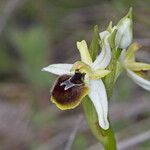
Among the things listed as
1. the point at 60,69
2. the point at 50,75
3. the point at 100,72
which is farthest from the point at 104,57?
the point at 50,75

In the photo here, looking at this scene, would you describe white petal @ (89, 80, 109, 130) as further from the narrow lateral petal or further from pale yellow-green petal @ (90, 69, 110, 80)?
the narrow lateral petal

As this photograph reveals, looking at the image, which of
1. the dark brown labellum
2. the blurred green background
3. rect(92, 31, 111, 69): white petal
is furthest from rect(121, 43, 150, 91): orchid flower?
the blurred green background

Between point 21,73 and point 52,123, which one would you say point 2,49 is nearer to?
point 21,73

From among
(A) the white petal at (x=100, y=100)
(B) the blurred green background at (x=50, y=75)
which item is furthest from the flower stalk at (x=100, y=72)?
(B) the blurred green background at (x=50, y=75)

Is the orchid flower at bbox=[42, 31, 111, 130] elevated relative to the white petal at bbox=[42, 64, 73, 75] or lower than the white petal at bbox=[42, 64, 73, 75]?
lower

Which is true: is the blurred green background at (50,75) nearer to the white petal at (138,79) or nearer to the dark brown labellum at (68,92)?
the white petal at (138,79)

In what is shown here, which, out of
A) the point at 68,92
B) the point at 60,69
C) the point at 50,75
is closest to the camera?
the point at 68,92

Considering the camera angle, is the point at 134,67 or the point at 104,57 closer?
the point at 104,57

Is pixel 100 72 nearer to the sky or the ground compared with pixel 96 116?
nearer to the sky

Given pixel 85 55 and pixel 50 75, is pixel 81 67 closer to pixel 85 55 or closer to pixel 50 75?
pixel 85 55
